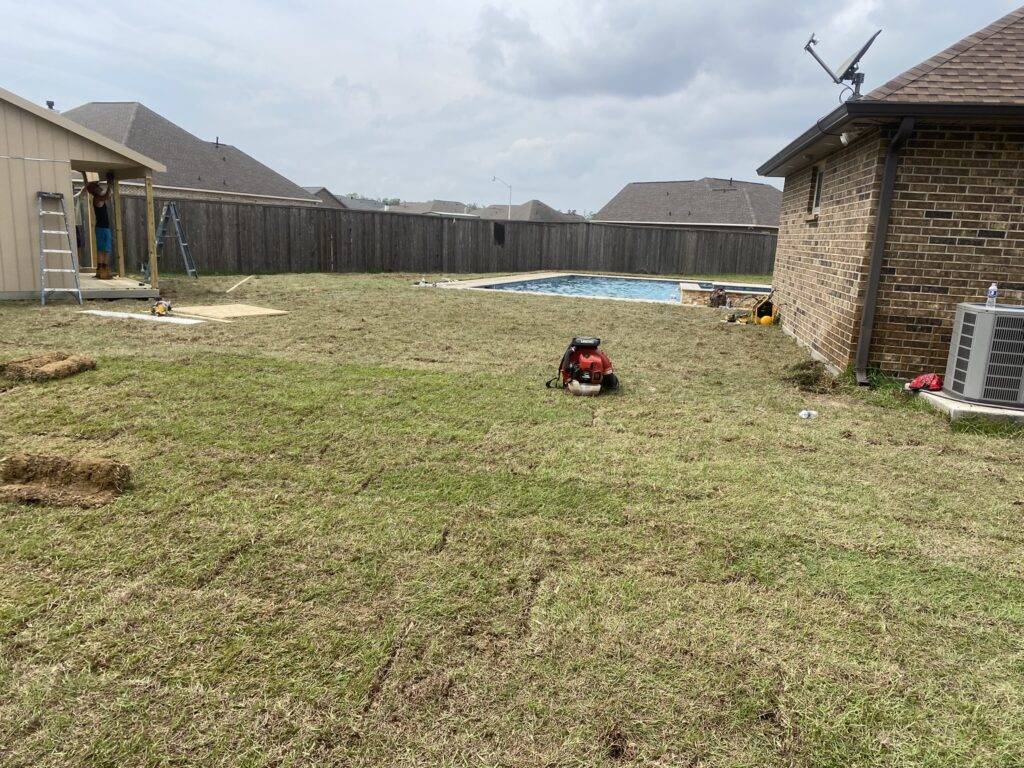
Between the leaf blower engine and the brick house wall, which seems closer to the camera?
the leaf blower engine

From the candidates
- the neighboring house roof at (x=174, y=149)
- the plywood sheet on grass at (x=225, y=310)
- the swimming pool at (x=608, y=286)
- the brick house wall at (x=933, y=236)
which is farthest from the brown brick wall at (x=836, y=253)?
the neighboring house roof at (x=174, y=149)

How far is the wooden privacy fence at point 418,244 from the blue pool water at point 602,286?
105 inches

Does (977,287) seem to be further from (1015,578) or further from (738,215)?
(738,215)

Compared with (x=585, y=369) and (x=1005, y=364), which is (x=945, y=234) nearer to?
(x=1005, y=364)

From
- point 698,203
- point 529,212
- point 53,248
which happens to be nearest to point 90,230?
point 53,248

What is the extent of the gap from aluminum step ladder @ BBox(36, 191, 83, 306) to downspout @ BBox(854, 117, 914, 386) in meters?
10.4

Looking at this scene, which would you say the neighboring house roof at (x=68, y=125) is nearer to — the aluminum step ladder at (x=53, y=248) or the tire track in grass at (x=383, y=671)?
the aluminum step ladder at (x=53, y=248)

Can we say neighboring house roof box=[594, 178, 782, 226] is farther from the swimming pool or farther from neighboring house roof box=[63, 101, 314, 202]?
neighboring house roof box=[63, 101, 314, 202]

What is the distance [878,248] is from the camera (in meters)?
5.99

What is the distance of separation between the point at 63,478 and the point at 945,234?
23.0 ft

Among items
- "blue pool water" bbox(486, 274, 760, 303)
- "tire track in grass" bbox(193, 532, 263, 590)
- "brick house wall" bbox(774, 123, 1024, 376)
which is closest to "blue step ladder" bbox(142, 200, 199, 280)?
"blue pool water" bbox(486, 274, 760, 303)

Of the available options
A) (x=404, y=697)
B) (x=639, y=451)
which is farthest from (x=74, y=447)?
(x=639, y=451)

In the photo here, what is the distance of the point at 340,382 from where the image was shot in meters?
5.50

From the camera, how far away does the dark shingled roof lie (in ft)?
18.1
